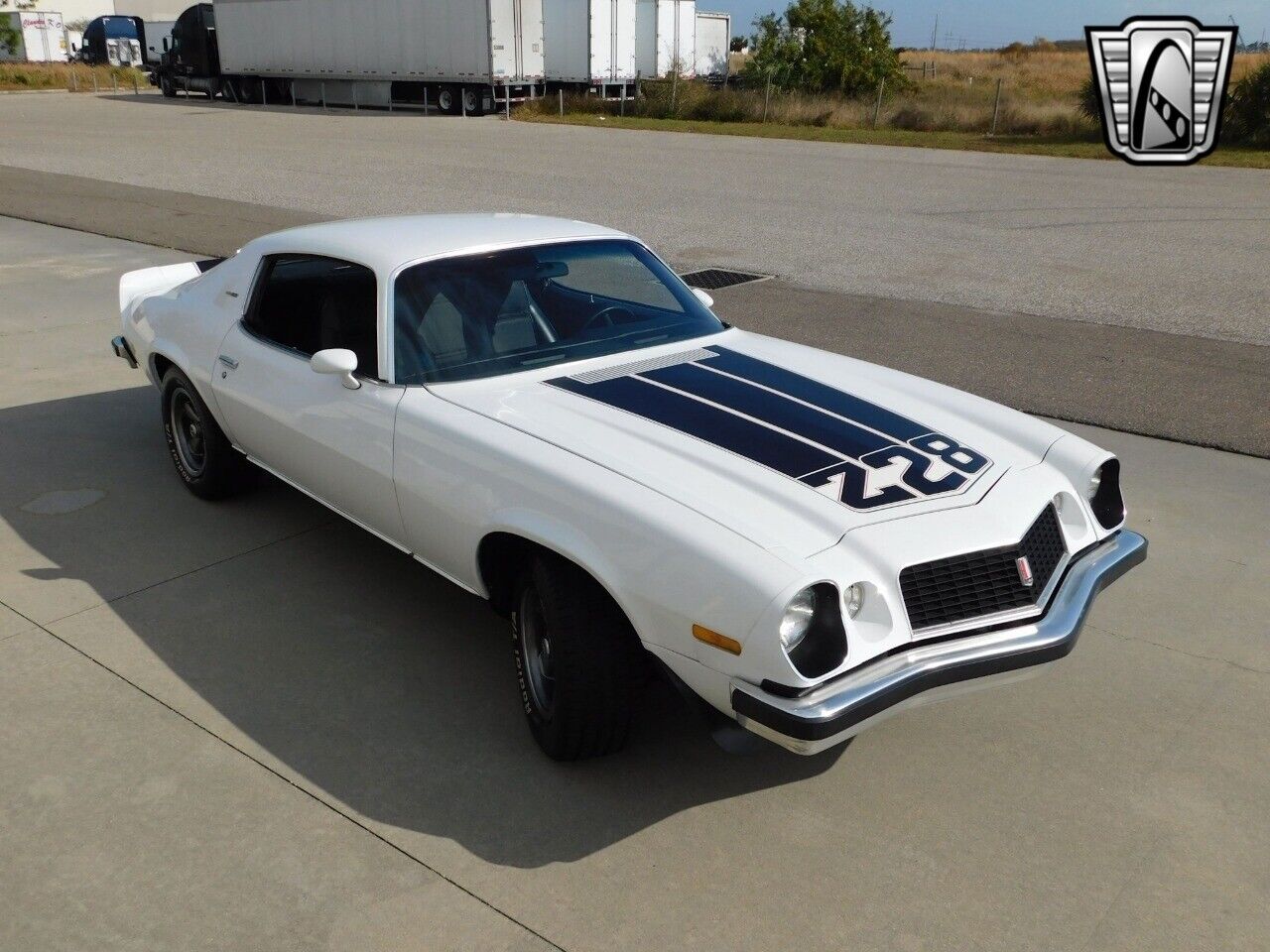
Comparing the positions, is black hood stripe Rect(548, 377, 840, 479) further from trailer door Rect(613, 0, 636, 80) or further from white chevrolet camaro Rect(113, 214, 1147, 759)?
trailer door Rect(613, 0, 636, 80)

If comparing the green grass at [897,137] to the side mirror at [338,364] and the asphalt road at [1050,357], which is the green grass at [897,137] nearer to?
the asphalt road at [1050,357]

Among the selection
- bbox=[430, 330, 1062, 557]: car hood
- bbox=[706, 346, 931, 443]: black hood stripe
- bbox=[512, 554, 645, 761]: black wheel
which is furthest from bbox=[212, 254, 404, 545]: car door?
bbox=[706, 346, 931, 443]: black hood stripe

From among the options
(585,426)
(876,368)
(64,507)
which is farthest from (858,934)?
(64,507)

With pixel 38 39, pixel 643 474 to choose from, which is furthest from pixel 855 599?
pixel 38 39

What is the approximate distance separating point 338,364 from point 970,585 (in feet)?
7.14

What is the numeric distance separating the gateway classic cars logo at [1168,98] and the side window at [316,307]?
17.8 m

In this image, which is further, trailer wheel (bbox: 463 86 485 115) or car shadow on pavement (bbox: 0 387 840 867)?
trailer wheel (bbox: 463 86 485 115)

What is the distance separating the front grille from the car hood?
7.0 inches

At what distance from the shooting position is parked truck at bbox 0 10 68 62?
66.2 meters

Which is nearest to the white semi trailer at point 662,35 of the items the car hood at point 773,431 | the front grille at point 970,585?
the car hood at point 773,431

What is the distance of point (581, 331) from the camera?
4.43m

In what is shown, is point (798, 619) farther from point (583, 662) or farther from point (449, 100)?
point (449, 100)

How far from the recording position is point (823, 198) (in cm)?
1642

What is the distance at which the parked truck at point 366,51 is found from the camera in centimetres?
3262
